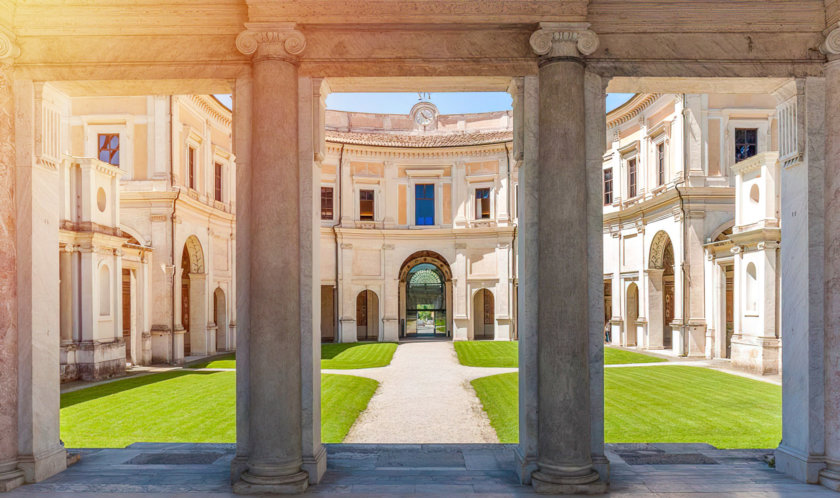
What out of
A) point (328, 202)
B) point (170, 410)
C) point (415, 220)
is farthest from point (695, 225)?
point (170, 410)

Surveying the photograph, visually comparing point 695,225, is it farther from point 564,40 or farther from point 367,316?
point 564,40

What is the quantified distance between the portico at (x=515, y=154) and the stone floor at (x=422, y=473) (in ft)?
1.08

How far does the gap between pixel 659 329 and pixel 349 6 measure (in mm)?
23426

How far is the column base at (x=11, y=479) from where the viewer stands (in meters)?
5.89

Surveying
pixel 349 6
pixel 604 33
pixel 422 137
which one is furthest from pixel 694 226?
pixel 349 6

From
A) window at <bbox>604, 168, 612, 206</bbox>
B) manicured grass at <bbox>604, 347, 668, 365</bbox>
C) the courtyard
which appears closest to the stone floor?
the courtyard

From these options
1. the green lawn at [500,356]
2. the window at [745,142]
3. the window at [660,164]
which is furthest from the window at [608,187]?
the green lawn at [500,356]

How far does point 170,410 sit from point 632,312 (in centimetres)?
2227

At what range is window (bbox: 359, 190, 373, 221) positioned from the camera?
109 ft

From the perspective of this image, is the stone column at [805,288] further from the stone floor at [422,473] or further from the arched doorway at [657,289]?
the arched doorway at [657,289]

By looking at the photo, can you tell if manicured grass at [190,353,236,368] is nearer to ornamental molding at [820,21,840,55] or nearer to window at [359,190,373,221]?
window at [359,190,373,221]

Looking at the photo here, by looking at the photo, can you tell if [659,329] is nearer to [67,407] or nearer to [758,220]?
[758,220]

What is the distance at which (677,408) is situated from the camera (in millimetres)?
12125

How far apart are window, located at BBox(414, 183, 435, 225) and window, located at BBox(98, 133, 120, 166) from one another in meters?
16.3
